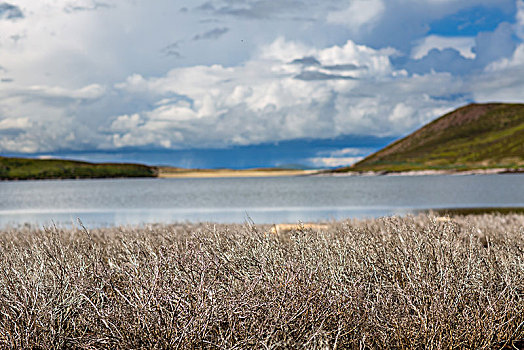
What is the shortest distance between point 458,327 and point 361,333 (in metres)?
1.06

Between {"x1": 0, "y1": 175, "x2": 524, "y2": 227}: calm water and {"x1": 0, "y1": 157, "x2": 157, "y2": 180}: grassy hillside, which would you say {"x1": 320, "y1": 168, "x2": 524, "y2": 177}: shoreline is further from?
{"x1": 0, "y1": 157, "x2": 157, "y2": 180}: grassy hillside

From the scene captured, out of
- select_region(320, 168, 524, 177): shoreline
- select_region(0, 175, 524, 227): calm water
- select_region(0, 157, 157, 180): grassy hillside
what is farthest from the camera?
select_region(0, 157, 157, 180): grassy hillside

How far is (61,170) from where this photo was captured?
6275 inches

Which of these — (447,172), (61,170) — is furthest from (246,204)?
(61,170)

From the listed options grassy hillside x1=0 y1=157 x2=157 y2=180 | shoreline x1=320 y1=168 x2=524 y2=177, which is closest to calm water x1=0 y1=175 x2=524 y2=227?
shoreline x1=320 y1=168 x2=524 y2=177

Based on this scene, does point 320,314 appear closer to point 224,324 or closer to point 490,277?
point 224,324

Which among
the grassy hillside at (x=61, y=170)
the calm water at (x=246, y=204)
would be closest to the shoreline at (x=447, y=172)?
the calm water at (x=246, y=204)

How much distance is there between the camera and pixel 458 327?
520 cm

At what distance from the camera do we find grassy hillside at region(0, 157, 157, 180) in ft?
499

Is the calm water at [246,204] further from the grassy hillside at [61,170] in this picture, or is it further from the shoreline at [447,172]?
the grassy hillside at [61,170]

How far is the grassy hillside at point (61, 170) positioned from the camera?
15212 cm

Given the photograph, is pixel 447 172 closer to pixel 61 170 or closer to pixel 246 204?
pixel 246 204

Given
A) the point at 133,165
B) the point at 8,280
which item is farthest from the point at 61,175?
the point at 8,280

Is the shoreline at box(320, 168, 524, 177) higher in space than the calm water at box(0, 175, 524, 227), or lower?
higher
